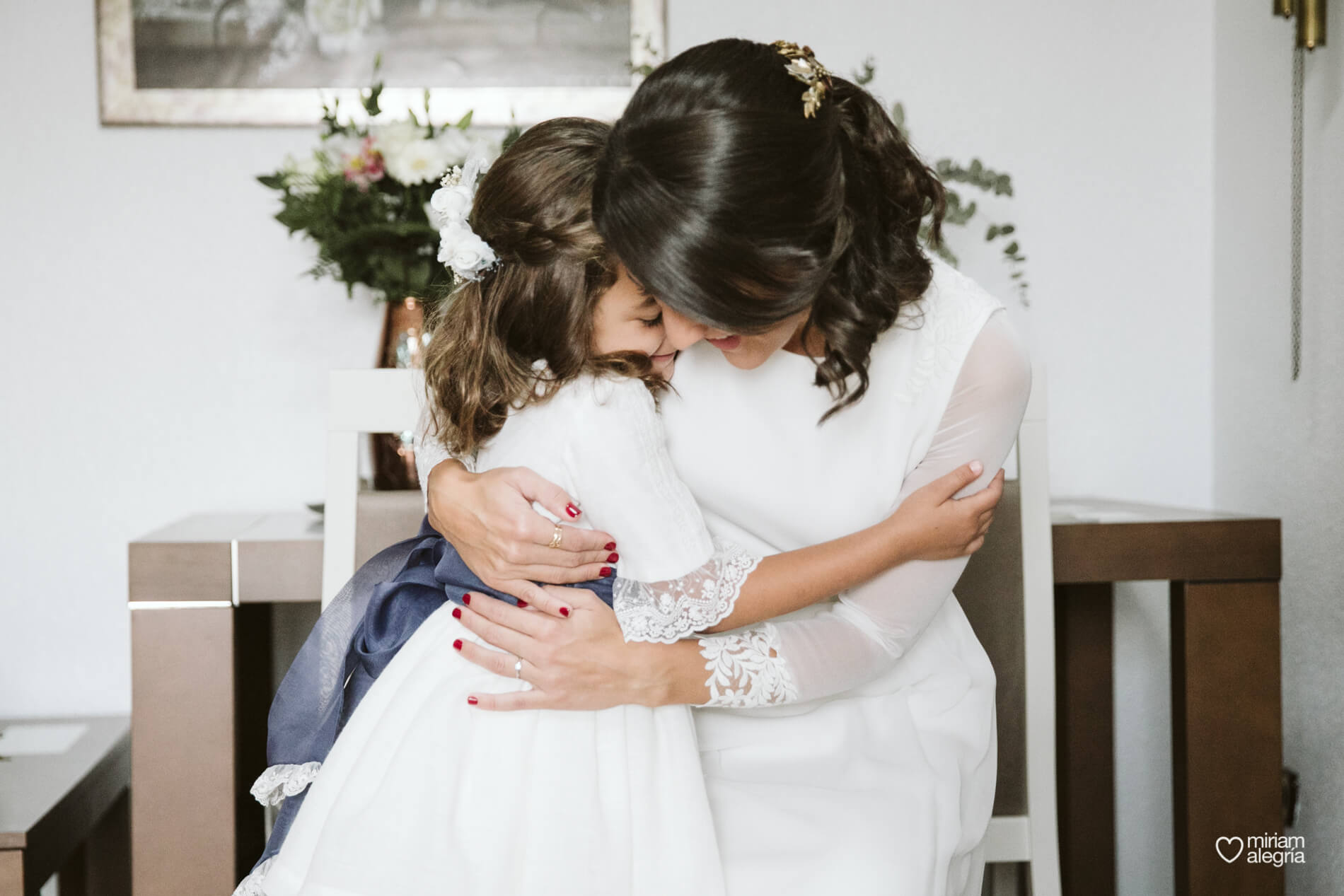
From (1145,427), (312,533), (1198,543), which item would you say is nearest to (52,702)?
(312,533)

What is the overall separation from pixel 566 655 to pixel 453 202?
1.65ft

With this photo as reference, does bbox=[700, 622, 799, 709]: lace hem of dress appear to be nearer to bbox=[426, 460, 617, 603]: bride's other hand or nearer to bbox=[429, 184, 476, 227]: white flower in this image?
bbox=[426, 460, 617, 603]: bride's other hand

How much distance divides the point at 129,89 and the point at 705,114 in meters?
1.38

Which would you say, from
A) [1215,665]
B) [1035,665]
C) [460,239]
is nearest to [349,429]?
[460,239]

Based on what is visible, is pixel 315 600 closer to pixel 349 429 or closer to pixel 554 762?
pixel 349 429

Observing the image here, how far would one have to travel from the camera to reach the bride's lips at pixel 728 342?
1.01 metres

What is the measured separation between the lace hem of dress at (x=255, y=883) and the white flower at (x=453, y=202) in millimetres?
671

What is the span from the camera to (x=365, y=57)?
1.75 m

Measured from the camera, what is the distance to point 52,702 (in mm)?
1827

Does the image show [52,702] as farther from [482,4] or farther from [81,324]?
[482,4]

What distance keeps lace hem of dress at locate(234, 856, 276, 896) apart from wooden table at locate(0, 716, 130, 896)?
1.34 ft

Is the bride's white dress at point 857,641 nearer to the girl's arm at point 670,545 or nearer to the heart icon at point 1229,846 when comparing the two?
the girl's arm at point 670,545

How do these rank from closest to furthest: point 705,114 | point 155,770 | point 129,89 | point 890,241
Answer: point 705,114 → point 890,241 → point 155,770 → point 129,89

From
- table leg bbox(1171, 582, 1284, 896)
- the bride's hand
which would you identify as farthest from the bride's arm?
table leg bbox(1171, 582, 1284, 896)
